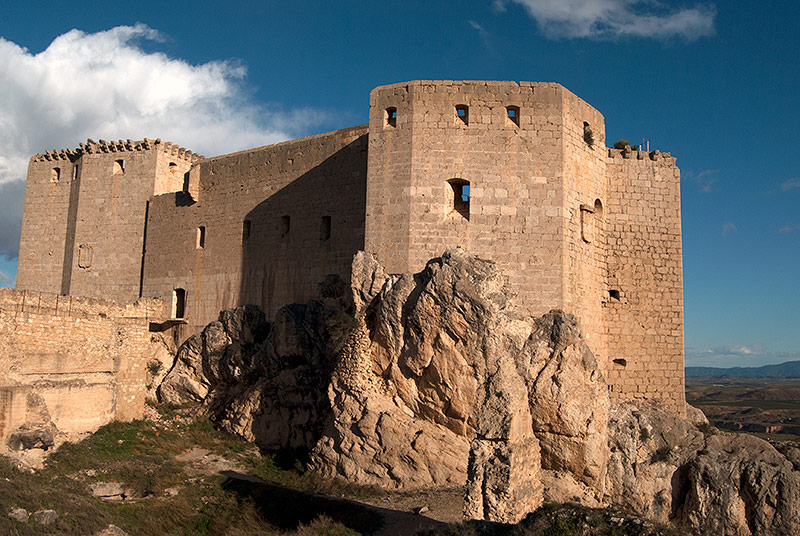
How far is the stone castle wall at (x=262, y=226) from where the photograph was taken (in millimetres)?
19812

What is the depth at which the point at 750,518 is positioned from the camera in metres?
16.2

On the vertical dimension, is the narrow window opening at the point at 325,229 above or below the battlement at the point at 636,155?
below

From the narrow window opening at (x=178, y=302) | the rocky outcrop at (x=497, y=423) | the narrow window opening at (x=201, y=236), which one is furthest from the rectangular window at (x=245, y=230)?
the rocky outcrop at (x=497, y=423)

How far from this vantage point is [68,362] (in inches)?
703

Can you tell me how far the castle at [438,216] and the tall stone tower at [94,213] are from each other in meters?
0.10

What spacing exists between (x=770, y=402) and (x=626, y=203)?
3249 inches

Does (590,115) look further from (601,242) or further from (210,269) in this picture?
(210,269)

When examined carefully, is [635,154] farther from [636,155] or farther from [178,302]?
[178,302]

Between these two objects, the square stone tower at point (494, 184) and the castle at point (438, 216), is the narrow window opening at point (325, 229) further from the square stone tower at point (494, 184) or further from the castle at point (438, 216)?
the square stone tower at point (494, 184)

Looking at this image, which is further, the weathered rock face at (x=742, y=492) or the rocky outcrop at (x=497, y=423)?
the weathered rock face at (x=742, y=492)

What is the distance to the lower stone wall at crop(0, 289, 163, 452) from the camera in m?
16.0

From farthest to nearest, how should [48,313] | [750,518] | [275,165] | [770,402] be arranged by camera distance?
[770,402] < [275,165] < [48,313] < [750,518]

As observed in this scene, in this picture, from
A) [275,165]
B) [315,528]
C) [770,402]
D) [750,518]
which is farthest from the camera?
[770,402]

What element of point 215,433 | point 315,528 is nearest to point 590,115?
point 315,528
